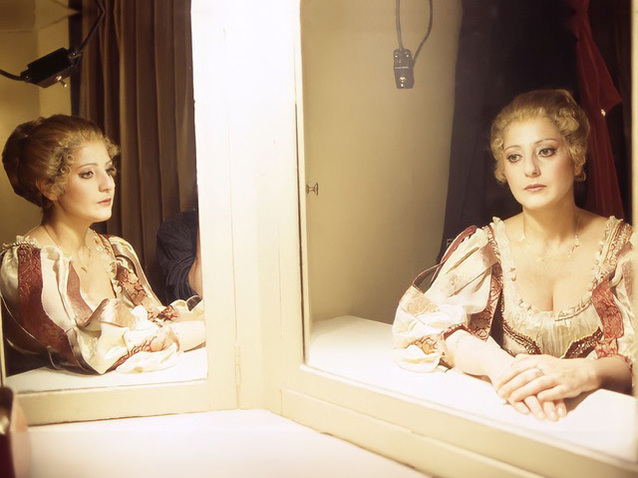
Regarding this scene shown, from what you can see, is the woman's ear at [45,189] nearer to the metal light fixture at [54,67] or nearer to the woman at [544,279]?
the metal light fixture at [54,67]

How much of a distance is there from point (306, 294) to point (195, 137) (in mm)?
337

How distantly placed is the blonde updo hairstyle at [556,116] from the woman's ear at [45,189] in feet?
2.40

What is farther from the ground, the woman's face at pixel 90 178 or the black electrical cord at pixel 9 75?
the black electrical cord at pixel 9 75

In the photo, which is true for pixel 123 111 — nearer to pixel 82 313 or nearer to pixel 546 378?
pixel 82 313

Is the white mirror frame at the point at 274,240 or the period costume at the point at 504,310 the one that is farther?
the white mirror frame at the point at 274,240

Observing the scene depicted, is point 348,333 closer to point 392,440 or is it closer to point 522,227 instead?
point 392,440

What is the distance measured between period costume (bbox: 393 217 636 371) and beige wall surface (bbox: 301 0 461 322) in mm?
43

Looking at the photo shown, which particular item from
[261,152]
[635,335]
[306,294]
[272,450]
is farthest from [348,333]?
[635,335]

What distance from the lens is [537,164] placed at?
0.88 meters

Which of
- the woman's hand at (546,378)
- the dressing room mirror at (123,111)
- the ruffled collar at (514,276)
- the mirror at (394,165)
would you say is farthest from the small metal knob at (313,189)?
the woman's hand at (546,378)

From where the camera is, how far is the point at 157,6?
3.58 ft

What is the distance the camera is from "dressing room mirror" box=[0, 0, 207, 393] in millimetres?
1062

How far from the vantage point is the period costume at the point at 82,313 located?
3.59 feet

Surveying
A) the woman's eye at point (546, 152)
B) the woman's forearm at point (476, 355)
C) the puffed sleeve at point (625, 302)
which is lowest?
the woman's forearm at point (476, 355)
